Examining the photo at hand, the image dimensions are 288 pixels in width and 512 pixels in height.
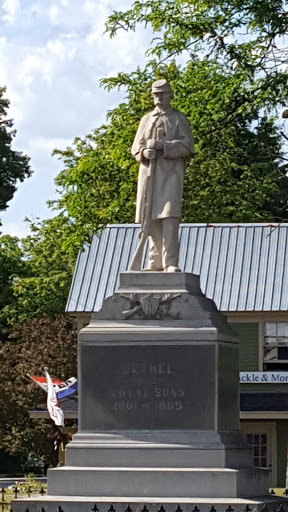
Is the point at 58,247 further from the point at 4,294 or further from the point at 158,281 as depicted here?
the point at 158,281

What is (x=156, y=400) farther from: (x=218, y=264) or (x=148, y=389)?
(x=218, y=264)

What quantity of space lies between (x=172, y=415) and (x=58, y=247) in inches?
1700

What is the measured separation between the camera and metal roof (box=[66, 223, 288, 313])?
43656 mm

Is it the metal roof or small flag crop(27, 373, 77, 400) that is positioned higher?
the metal roof

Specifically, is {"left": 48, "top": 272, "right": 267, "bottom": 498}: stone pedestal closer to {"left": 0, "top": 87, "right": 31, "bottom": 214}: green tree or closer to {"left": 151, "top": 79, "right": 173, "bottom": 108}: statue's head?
{"left": 151, "top": 79, "right": 173, "bottom": 108}: statue's head

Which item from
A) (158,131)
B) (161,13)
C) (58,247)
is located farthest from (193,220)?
(158,131)

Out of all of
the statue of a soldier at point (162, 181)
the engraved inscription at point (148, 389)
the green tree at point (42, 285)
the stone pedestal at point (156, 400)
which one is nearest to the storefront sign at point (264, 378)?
the green tree at point (42, 285)

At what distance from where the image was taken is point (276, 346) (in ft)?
147

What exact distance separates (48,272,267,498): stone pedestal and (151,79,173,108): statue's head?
7.61ft

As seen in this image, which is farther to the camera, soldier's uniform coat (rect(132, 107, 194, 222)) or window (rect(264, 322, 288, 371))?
window (rect(264, 322, 288, 371))

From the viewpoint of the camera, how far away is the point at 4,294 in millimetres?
63438

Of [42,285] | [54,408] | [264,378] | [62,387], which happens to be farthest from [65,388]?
[42,285]

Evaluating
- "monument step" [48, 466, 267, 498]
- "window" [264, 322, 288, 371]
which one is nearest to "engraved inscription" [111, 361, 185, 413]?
"monument step" [48, 466, 267, 498]

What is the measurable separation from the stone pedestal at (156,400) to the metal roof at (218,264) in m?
22.3
